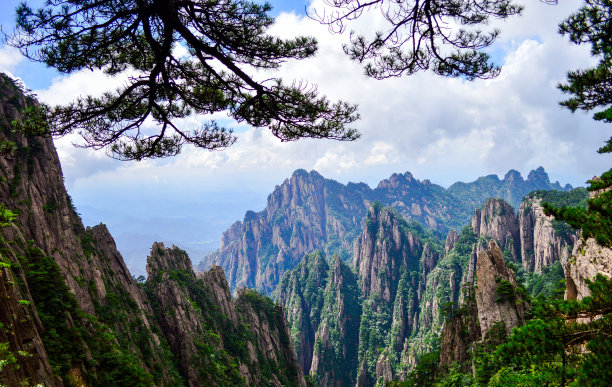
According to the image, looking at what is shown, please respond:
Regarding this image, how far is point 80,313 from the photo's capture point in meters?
15.8

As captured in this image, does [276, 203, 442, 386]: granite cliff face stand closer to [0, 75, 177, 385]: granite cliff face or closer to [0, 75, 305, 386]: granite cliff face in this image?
[0, 75, 305, 386]: granite cliff face

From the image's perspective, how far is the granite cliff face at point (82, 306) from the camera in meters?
10.2

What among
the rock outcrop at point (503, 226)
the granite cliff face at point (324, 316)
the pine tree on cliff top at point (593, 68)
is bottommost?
the granite cliff face at point (324, 316)

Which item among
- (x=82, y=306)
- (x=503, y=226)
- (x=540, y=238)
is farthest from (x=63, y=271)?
(x=503, y=226)

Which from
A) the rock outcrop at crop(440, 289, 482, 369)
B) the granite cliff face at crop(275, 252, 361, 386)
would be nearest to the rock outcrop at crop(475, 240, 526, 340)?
the rock outcrop at crop(440, 289, 482, 369)

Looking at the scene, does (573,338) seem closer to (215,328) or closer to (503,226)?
(215,328)

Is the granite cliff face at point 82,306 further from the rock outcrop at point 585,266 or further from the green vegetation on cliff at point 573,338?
the rock outcrop at point 585,266

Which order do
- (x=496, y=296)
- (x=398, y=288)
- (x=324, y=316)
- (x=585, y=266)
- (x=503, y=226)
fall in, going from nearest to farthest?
1. (x=585, y=266)
2. (x=496, y=296)
3. (x=503, y=226)
4. (x=398, y=288)
5. (x=324, y=316)

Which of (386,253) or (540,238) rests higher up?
(386,253)

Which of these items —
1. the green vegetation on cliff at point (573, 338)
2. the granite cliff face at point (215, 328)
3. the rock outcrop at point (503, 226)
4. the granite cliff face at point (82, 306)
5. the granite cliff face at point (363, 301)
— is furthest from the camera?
the granite cliff face at point (363, 301)

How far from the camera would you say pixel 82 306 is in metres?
19.3

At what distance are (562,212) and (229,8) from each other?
19.8 ft

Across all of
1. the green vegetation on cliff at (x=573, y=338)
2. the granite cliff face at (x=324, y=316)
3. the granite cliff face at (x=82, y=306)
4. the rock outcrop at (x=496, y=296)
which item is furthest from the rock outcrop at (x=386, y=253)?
the green vegetation on cliff at (x=573, y=338)

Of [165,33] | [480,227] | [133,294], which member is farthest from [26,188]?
[480,227]
